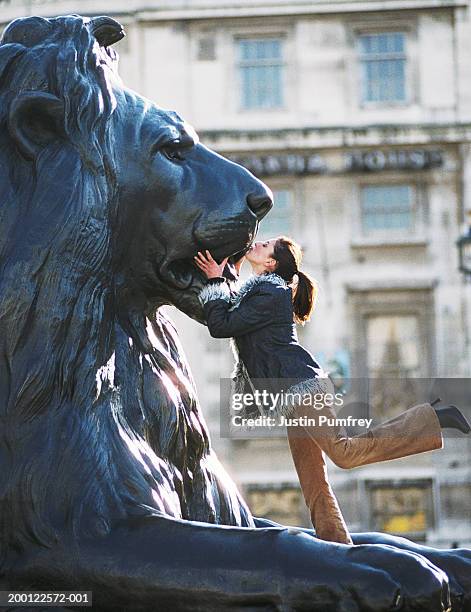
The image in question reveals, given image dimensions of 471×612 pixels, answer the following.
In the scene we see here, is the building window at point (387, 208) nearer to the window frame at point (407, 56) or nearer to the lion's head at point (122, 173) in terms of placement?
the window frame at point (407, 56)

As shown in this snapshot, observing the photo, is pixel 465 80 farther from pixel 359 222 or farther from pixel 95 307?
pixel 95 307

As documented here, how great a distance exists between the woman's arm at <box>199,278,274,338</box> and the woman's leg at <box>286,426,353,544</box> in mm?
270

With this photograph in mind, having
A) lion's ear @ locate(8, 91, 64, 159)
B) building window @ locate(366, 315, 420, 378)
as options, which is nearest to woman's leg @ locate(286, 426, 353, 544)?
lion's ear @ locate(8, 91, 64, 159)

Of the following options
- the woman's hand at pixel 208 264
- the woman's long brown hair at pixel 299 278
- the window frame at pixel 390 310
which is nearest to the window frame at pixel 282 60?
the window frame at pixel 390 310

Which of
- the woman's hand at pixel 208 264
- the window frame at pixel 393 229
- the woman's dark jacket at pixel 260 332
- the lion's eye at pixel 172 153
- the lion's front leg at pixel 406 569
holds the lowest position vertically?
the lion's front leg at pixel 406 569

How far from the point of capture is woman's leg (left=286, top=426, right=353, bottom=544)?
3.18 m

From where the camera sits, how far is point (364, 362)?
23516 millimetres

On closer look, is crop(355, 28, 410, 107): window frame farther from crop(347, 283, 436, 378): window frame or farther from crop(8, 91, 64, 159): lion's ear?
crop(8, 91, 64, 159): lion's ear

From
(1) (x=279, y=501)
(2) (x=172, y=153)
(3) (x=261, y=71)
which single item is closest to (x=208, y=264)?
(2) (x=172, y=153)

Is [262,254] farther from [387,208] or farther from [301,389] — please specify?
[387,208]

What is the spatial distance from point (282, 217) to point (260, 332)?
21.1 meters

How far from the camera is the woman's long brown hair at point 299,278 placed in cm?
346

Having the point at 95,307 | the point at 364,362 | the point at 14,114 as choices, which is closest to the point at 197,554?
the point at 95,307

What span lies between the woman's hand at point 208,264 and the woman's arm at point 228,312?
0.05ft
